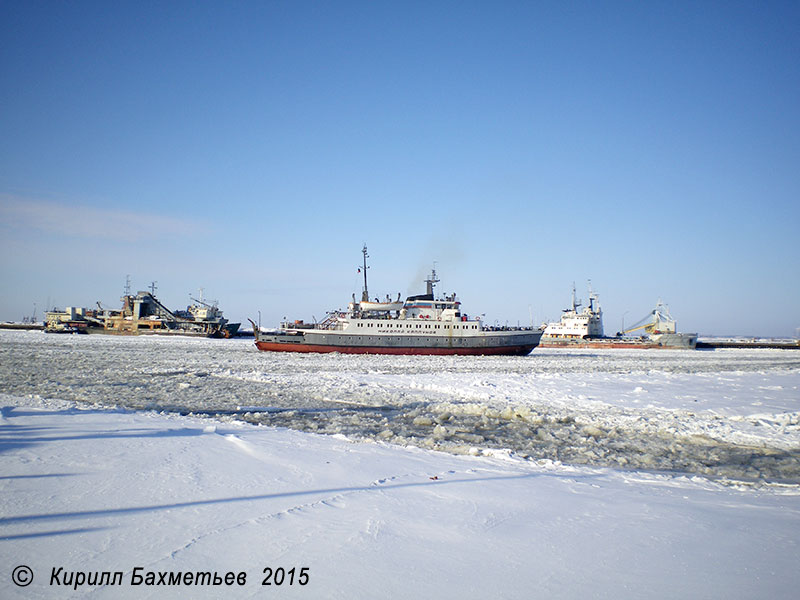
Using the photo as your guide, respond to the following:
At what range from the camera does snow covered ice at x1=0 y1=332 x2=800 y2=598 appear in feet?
9.85

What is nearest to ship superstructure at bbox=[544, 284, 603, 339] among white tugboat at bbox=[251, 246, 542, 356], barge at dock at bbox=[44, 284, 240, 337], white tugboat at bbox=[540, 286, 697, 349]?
white tugboat at bbox=[540, 286, 697, 349]

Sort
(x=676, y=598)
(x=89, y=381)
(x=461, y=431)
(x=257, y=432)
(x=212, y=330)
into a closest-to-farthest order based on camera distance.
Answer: (x=676, y=598)
(x=257, y=432)
(x=461, y=431)
(x=89, y=381)
(x=212, y=330)

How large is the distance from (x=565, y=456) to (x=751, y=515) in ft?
9.44

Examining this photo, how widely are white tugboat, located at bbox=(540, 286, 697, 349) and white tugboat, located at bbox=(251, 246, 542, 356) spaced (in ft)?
88.5

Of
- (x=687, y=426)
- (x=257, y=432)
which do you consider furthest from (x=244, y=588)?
(x=687, y=426)

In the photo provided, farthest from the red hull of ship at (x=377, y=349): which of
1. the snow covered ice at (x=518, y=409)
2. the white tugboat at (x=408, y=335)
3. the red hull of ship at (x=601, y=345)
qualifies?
the red hull of ship at (x=601, y=345)

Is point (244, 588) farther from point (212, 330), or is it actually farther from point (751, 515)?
point (212, 330)

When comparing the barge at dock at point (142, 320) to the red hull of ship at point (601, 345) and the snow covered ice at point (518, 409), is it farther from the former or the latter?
the snow covered ice at point (518, 409)

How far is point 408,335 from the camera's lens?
39.7 m

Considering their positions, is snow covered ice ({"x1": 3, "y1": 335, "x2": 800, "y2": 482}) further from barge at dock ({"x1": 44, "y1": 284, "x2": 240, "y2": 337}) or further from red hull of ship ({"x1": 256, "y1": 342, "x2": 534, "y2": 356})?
barge at dock ({"x1": 44, "y1": 284, "x2": 240, "y2": 337})

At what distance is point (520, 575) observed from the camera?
299 cm

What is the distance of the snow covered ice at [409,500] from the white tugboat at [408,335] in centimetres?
2931

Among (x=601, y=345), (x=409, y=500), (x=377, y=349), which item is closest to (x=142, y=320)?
(x=377, y=349)

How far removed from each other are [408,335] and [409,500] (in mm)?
35285
